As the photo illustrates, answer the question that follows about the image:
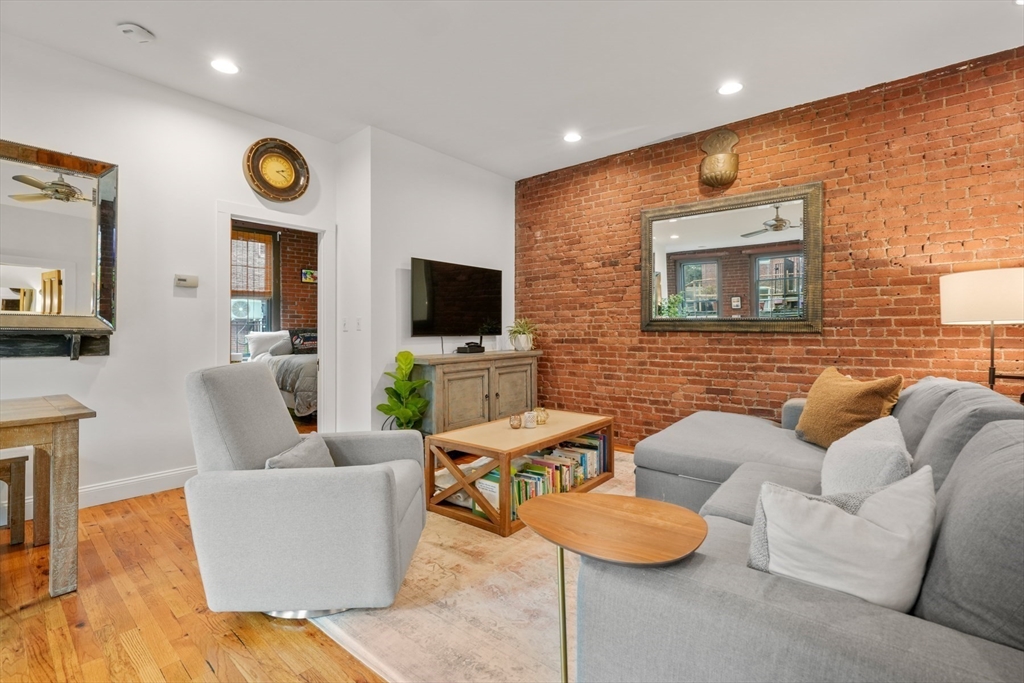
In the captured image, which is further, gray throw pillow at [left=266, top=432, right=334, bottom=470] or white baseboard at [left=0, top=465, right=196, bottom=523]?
white baseboard at [left=0, top=465, right=196, bottom=523]

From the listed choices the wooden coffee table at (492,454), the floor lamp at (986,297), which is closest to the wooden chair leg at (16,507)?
the wooden coffee table at (492,454)

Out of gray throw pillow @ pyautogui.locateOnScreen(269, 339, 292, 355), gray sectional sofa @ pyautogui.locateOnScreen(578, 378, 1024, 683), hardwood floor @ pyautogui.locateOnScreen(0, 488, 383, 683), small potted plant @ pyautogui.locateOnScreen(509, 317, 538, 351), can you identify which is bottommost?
hardwood floor @ pyautogui.locateOnScreen(0, 488, 383, 683)

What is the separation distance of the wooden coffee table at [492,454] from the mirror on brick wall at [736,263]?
1512 mm

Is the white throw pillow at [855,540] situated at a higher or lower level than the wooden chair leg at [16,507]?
higher

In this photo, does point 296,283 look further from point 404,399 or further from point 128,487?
point 128,487

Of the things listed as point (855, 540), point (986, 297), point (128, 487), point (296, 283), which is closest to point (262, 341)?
point (296, 283)

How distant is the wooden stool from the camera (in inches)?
97.2

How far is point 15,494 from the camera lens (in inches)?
98.0

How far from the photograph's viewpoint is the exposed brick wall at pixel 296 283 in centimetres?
722

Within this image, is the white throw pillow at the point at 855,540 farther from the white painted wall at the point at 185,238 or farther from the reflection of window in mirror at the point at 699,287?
the white painted wall at the point at 185,238

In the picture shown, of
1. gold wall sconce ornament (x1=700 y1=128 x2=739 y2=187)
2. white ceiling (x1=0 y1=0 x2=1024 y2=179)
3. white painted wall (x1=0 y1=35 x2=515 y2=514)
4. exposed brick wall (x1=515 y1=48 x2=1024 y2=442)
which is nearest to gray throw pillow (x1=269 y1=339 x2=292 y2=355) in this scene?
white painted wall (x1=0 y1=35 x2=515 y2=514)

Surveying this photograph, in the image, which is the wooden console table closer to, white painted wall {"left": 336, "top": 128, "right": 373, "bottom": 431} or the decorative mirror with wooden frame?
the decorative mirror with wooden frame

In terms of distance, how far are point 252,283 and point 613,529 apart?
717 centimetres

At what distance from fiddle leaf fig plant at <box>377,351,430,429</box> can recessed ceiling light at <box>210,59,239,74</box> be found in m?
2.20
